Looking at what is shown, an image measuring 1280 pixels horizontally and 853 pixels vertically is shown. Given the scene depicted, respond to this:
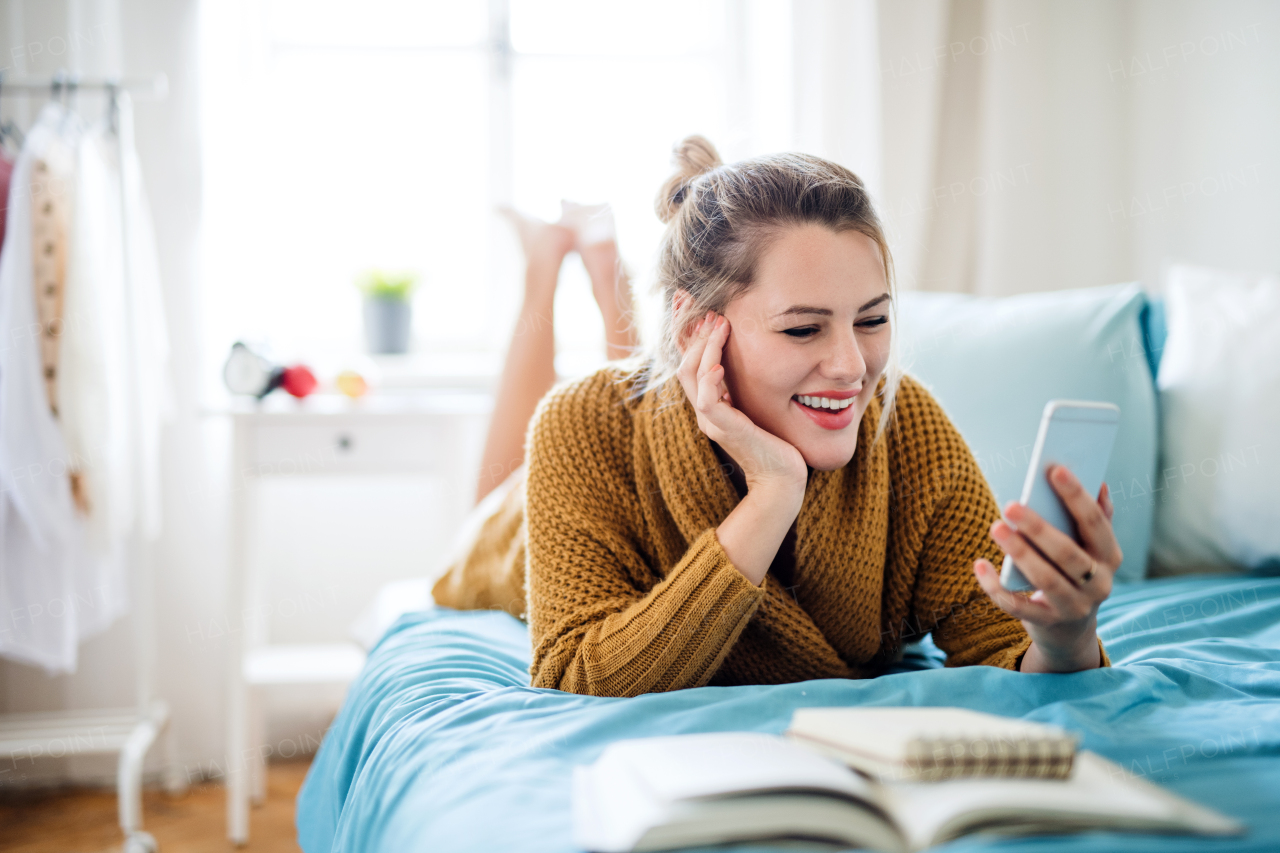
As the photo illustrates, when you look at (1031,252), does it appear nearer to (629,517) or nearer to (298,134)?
(629,517)

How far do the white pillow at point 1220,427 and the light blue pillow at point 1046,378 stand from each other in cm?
3

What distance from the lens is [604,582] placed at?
962 mm

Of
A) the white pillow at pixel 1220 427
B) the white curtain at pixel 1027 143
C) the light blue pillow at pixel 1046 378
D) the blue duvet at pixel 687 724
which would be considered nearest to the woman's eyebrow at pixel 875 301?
the blue duvet at pixel 687 724

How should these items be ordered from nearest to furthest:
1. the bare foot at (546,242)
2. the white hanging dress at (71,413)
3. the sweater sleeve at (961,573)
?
the sweater sleeve at (961,573) < the white hanging dress at (71,413) < the bare foot at (546,242)

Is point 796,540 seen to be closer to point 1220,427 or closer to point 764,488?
point 764,488

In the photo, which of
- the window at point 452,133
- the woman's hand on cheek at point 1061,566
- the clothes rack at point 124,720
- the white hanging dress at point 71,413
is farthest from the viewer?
the window at point 452,133

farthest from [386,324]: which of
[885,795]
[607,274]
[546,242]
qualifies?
[885,795]

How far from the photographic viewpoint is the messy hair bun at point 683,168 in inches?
44.5

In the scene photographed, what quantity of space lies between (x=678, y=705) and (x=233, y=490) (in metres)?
1.35

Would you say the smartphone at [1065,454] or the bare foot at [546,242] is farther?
the bare foot at [546,242]

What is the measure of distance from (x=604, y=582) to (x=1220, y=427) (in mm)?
1003

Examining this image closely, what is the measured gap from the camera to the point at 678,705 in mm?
832

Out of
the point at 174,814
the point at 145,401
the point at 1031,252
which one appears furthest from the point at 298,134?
the point at 1031,252

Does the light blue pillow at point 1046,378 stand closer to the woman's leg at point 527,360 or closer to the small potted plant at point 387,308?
the woman's leg at point 527,360
